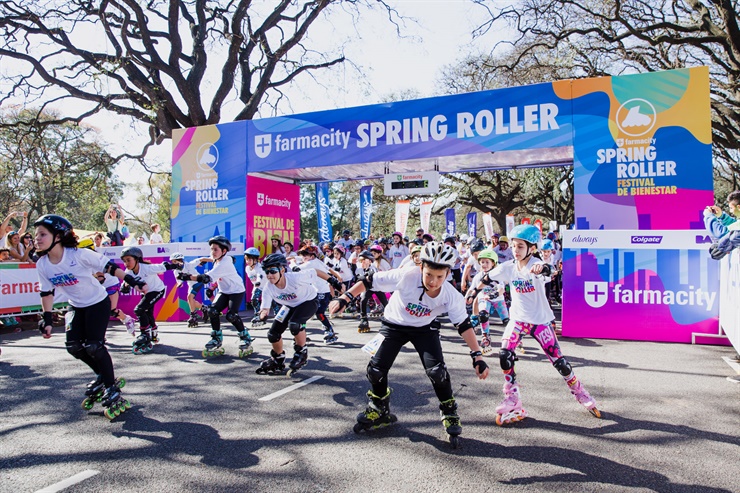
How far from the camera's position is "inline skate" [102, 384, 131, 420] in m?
5.24

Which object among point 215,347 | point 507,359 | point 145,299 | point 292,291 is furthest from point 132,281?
point 507,359

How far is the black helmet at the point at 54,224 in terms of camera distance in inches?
208

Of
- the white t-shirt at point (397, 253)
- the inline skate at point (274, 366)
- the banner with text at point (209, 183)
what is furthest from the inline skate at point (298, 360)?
the white t-shirt at point (397, 253)

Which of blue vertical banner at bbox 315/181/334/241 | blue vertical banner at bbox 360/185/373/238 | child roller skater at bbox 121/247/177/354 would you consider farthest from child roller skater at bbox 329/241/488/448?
blue vertical banner at bbox 360/185/373/238

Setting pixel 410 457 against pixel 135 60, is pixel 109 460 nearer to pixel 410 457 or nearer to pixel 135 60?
pixel 410 457

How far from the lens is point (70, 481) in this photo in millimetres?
3783

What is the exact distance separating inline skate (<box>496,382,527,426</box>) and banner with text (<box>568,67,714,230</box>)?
604 cm

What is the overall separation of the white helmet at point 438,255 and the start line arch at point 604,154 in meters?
6.50

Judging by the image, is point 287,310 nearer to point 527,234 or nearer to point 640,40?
point 527,234

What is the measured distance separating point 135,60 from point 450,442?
21.2 meters

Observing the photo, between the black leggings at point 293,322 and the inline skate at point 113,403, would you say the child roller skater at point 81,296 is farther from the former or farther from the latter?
the black leggings at point 293,322

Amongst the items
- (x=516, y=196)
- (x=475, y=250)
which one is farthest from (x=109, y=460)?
(x=516, y=196)

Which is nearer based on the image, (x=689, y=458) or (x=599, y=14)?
(x=689, y=458)

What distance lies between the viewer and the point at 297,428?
4.91m
